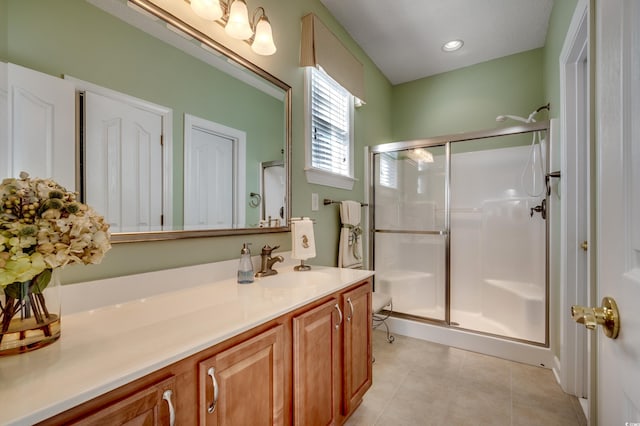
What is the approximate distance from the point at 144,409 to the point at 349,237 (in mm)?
1847

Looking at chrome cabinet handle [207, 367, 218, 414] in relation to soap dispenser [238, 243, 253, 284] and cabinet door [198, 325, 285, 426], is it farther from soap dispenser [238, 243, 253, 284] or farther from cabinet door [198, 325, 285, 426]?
soap dispenser [238, 243, 253, 284]

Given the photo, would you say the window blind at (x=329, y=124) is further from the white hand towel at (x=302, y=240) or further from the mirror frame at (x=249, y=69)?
the white hand towel at (x=302, y=240)

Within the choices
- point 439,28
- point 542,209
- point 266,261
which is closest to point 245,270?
point 266,261

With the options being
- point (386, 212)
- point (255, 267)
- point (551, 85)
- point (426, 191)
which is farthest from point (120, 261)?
point (551, 85)

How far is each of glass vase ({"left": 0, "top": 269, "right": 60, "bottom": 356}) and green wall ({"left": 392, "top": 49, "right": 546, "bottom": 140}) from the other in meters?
3.32

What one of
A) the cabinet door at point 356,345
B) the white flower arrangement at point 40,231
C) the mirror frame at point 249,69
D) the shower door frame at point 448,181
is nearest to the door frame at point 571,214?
the shower door frame at point 448,181

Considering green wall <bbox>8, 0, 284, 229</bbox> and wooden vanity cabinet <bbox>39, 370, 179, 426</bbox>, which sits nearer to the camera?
wooden vanity cabinet <bbox>39, 370, 179, 426</bbox>

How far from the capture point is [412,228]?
2.83 meters

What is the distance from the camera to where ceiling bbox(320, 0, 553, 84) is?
2.16 meters

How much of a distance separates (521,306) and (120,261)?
9.32 feet

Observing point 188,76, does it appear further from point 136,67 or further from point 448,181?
point 448,181

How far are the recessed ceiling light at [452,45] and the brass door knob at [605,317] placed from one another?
2733mm

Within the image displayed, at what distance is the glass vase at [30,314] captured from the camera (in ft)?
2.10

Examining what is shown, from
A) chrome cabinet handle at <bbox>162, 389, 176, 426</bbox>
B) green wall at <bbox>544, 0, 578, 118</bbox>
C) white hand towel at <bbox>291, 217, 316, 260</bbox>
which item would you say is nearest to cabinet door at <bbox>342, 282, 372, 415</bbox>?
white hand towel at <bbox>291, 217, 316, 260</bbox>
